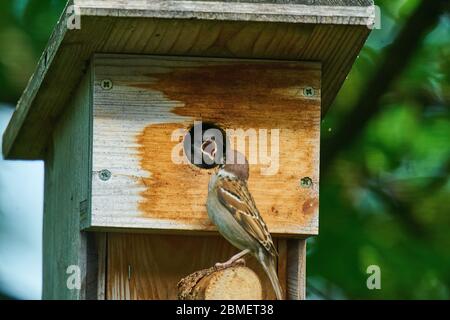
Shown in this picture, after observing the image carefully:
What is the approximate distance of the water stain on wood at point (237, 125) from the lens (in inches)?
231

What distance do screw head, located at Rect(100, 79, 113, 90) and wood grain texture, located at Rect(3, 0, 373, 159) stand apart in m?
0.11

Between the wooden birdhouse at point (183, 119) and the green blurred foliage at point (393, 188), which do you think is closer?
the wooden birdhouse at point (183, 119)

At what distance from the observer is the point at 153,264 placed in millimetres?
6078

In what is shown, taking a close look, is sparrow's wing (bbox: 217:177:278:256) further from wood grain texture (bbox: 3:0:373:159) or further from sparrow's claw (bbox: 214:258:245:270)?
wood grain texture (bbox: 3:0:373:159)

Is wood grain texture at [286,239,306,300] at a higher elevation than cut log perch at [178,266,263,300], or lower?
higher

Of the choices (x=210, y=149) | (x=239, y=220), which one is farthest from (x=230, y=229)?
(x=210, y=149)

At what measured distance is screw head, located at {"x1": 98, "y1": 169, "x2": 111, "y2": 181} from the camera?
5.83 meters

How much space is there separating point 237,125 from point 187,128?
0.59 feet

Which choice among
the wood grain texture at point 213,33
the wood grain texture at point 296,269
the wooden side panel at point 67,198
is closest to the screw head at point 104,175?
the wooden side panel at point 67,198

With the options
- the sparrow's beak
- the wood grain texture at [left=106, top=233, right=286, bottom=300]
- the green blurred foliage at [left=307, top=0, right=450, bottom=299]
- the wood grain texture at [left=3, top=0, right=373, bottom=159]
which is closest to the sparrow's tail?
Result: the wood grain texture at [left=106, top=233, right=286, bottom=300]

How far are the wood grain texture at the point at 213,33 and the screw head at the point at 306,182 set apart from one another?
44 centimetres

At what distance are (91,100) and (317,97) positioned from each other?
81 centimetres

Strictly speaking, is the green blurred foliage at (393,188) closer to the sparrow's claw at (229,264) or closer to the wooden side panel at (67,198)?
the wooden side panel at (67,198)

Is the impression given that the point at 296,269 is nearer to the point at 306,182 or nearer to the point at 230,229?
the point at 306,182
